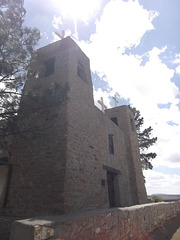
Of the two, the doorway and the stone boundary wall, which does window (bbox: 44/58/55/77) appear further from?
the stone boundary wall

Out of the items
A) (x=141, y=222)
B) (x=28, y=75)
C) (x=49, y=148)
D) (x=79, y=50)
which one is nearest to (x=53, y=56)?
(x=79, y=50)

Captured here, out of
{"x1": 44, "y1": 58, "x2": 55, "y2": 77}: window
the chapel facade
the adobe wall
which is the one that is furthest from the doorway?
{"x1": 44, "y1": 58, "x2": 55, "y2": 77}: window

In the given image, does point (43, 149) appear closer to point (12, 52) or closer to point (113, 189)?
point (12, 52)

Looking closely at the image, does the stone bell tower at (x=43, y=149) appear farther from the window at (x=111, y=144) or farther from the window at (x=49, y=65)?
the window at (x=111, y=144)

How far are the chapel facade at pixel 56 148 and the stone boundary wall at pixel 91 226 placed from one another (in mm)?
1217

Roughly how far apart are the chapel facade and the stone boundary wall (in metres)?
1.22

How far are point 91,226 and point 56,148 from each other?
98.4 inches

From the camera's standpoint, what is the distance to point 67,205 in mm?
4109

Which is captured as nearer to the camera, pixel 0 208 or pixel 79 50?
pixel 0 208

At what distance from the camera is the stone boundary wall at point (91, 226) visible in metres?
2.22

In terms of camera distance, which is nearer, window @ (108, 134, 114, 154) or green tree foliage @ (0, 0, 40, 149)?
green tree foliage @ (0, 0, 40, 149)

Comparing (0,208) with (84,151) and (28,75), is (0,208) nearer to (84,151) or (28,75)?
(84,151)

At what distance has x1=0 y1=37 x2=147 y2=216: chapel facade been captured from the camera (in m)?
4.45

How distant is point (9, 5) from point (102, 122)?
642 centimetres
